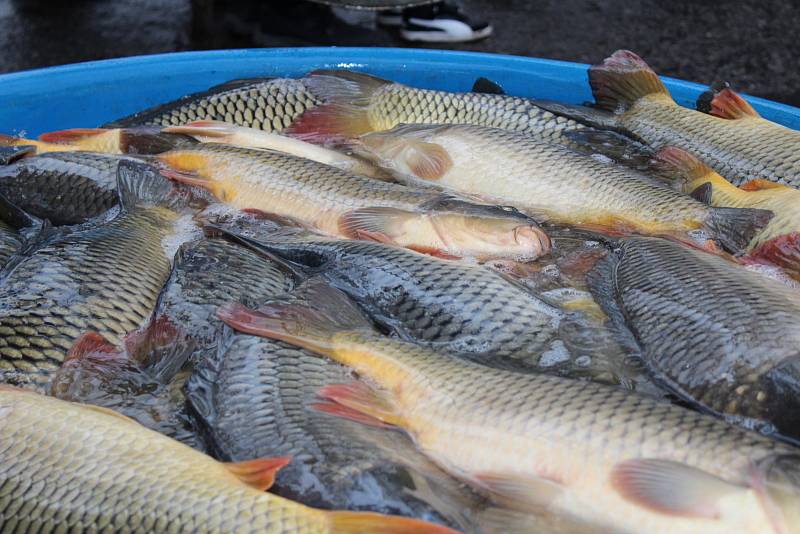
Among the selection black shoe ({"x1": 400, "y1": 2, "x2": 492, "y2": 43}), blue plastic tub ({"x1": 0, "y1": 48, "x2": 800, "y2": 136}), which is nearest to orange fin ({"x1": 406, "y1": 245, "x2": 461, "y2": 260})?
blue plastic tub ({"x1": 0, "y1": 48, "x2": 800, "y2": 136})

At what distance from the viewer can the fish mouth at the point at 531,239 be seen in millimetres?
2209

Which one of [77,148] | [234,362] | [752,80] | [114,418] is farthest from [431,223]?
[752,80]

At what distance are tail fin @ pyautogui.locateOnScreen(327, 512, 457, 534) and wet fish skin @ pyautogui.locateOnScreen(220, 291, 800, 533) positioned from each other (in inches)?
9.6

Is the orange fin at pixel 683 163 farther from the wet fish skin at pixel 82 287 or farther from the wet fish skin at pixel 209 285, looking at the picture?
the wet fish skin at pixel 82 287

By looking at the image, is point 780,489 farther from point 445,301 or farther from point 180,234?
point 180,234

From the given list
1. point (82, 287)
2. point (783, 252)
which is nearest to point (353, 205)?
point (82, 287)

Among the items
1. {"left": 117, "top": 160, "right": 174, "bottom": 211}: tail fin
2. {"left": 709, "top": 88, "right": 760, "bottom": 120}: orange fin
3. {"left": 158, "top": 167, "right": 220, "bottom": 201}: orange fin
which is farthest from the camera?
{"left": 709, "top": 88, "right": 760, "bottom": 120}: orange fin

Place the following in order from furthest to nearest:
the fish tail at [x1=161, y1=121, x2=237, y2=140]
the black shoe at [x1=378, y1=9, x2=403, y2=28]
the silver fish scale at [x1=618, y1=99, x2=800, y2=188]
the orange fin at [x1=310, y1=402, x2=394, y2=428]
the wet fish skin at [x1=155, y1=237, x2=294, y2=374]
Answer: the black shoe at [x1=378, y1=9, x2=403, y2=28] < the fish tail at [x1=161, y1=121, x2=237, y2=140] < the silver fish scale at [x1=618, y1=99, x2=800, y2=188] < the wet fish skin at [x1=155, y1=237, x2=294, y2=374] < the orange fin at [x1=310, y1=402, x2=394, y2=428]

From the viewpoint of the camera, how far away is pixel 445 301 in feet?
6.27

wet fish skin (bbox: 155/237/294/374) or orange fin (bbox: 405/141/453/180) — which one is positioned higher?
orange fin (bbox: 405/141/453/180)

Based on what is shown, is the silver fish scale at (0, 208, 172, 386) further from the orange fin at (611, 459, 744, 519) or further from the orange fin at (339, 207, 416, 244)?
the orange fin at (611, 459, 744, 519)

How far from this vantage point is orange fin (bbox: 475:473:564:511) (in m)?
1.43

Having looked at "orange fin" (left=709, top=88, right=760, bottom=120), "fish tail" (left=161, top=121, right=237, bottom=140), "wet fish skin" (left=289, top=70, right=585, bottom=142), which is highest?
"orange fin" (left=709, top=88, right=760, bottom=120)

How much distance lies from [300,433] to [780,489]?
806 mm
